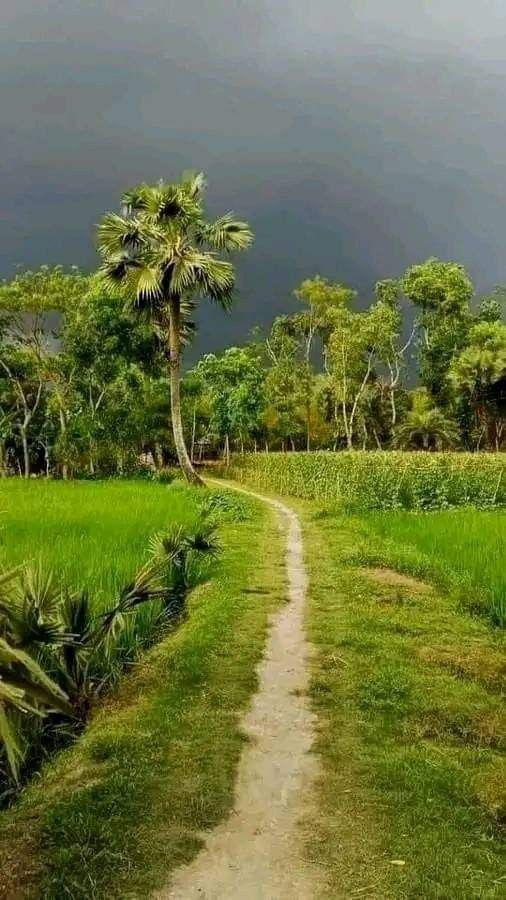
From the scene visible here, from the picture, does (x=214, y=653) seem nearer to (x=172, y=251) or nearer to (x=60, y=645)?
(x=60, y=645)

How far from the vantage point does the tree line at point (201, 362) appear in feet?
77.9

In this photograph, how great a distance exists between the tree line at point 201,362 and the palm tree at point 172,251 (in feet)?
0.15

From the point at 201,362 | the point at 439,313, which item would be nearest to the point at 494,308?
the point at 439,313

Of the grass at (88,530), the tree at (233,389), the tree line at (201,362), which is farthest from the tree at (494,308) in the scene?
the grass at (88,530)

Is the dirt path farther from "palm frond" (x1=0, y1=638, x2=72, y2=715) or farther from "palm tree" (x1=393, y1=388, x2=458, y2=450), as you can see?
"palm tree" (x1=393, y1=388, x2=458, y2=450)

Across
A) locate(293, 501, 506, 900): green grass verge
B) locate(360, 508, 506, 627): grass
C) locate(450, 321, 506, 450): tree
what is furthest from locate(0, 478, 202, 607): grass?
locate(450, 321, 506, 450): tree

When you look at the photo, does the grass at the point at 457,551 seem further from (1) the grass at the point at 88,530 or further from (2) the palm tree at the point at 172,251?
(2) the palm tree at the point at 172,251

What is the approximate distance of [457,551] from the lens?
10.5m

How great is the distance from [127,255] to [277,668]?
20.1 metres

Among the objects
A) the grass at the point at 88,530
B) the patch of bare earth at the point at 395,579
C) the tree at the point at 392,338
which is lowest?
the patch of bare earth at the point at 395,579

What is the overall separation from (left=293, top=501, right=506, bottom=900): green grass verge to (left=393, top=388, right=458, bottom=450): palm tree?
108 ft

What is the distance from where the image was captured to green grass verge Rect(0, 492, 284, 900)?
324 centimetres

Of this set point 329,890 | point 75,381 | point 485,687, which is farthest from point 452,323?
point 329,890

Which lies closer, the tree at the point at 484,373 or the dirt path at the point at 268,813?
the dirt path at the point at 268,813
